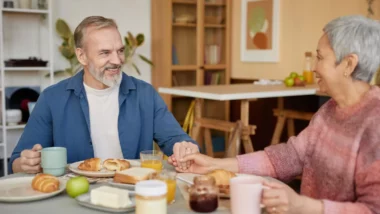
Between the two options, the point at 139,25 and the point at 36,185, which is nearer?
the point at 36,185

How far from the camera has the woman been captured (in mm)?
1283

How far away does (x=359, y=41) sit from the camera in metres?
1.36

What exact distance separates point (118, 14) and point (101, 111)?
10.7ft

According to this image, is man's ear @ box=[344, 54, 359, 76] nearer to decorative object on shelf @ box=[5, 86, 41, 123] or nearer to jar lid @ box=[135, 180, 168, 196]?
jar lid @ box=[135, 180, 168, 196]

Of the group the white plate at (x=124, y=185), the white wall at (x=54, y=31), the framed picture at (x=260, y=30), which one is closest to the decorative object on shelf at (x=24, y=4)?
the white wall at (x=54, y=31)

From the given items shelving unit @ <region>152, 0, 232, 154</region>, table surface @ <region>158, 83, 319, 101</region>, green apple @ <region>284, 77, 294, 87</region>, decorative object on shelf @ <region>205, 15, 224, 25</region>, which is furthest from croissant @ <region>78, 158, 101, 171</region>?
decorative object on shelf @ <region>205, 15, 224, 25</region>

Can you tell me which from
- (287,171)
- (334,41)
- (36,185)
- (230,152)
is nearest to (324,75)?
(334,41)

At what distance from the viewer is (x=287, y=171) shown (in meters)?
1.70

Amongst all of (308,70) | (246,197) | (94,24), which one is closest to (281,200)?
(246,197)

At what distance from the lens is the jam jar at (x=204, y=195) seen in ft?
4.36

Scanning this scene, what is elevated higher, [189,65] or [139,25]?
[139,25]

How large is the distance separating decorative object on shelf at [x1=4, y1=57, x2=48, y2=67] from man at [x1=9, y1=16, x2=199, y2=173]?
2.41 metres

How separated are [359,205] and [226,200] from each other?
1.24 ft

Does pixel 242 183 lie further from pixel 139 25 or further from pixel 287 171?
pixel 139 25
